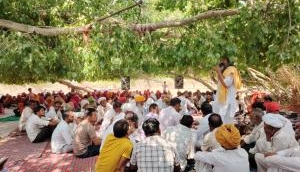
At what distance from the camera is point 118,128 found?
5664mm

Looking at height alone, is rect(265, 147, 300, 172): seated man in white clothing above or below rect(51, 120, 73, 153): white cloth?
above

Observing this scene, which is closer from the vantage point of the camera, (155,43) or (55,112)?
(155,43)

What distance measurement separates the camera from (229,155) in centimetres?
453

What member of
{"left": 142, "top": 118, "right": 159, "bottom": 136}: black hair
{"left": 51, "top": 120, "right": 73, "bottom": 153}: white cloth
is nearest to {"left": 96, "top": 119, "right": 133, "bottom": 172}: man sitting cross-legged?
{"left": 142, "top": 118, "right": 159, "bottom": 136}: black hair

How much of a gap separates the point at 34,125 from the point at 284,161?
8.12 metres

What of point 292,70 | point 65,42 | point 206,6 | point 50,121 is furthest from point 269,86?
point 65,42

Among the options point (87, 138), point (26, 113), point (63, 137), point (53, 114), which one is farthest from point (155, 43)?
point (26, 113)

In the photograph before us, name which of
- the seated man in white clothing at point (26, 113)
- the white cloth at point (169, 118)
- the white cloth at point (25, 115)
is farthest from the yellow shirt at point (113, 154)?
the white cloth at point (25, 115)

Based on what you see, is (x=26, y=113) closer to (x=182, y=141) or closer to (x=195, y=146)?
(x=195, y=146)

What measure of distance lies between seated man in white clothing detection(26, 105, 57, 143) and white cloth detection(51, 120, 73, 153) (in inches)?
61.7

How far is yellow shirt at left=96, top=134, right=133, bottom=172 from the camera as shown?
18.2 ft

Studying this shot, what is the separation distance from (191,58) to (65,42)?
104 inches

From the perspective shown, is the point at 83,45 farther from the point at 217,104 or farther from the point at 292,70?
the point at 292,70

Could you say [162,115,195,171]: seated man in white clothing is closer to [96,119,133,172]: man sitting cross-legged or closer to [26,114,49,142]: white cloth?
[96,119,133,172]: man sitting cross-legged
